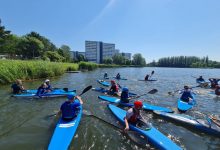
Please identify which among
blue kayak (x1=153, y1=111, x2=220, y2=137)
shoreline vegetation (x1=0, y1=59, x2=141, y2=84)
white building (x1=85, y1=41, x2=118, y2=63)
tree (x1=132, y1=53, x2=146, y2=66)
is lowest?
blue kayak (x1=153, y1=111, x2=220, y2=137)

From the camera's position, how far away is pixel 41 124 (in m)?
9.18

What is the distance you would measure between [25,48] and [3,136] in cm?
5603

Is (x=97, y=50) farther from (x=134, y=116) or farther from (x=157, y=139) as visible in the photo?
(x=157, y=139)

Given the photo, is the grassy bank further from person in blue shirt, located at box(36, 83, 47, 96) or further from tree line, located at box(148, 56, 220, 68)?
tree line, located at box(148, 56, 220, 68)

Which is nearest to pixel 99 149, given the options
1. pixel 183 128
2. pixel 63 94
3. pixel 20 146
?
pixel 20 146

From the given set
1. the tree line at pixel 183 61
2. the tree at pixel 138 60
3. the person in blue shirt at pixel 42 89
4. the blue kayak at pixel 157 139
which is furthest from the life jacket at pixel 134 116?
the tree line at pixel 183 61

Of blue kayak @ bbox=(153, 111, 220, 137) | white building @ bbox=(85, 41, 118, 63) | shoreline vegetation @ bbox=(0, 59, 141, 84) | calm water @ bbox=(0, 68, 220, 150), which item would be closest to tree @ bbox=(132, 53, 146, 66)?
white building @ bbox=(85, 41, 118, 63)

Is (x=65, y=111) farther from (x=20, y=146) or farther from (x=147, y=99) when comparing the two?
(x=147, y=99)

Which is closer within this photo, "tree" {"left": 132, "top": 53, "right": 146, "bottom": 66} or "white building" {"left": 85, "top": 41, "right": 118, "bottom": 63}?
"tree" {"left": 132, "top": 53, "right": 146, "bottom": 66}

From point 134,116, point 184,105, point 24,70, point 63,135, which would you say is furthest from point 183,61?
point 63,135

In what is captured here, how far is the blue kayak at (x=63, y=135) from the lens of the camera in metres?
6.13

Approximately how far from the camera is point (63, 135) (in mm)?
6789

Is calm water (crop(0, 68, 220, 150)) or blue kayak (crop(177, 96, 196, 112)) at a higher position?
blue kayak (crop(177, 96, 196, 112))

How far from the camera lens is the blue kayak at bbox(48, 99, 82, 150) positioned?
613 cm
